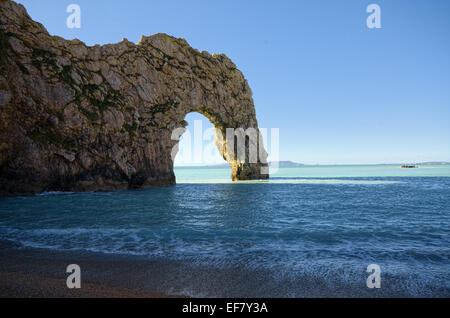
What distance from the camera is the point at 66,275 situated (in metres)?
6.19

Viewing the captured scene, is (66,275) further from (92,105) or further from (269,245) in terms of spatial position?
(92,105)

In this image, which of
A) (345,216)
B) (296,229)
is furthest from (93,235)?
(345,216)

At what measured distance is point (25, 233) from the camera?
34.9 feet

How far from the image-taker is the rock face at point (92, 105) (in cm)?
2827

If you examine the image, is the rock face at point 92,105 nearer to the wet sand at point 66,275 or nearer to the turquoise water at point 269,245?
the turquoise water at point 269,245

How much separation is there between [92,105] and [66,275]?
34.2 metres

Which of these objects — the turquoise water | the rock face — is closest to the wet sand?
the turquoise water

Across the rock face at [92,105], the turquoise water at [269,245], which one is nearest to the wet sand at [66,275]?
the turquoise water at [269,245]

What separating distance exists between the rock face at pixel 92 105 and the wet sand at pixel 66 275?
25974 millimetres

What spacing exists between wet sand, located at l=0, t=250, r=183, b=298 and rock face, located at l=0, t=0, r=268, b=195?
25974 mm

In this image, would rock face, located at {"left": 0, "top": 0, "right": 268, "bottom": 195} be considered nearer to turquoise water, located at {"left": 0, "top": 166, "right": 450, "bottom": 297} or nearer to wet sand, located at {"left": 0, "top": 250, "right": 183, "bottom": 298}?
turquoise water, located at {"left": 0, "top": 166, "right": 450, "bottom": 297}

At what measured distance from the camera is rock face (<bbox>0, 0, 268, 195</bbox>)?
92.7 feet

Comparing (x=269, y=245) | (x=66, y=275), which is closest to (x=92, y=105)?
(x=66, y=275)
